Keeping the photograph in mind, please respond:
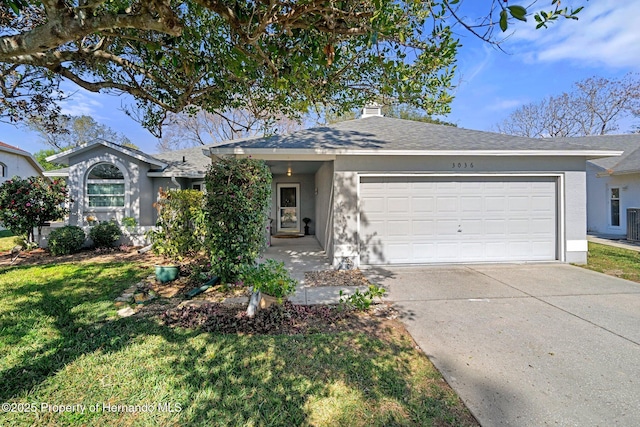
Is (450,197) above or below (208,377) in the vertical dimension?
above

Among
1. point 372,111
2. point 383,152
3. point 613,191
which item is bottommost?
point 613,191

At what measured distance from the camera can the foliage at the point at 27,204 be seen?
357 inches

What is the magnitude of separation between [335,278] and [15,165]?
898 inches

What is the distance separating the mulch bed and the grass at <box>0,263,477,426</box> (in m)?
2.33

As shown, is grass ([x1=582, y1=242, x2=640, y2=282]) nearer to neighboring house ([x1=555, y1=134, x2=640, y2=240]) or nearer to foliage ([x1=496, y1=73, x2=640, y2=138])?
neighboring house ([x1=555, y1=134, x2=640, y2=240])

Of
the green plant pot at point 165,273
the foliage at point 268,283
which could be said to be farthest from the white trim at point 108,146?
the foliage at point 268,283

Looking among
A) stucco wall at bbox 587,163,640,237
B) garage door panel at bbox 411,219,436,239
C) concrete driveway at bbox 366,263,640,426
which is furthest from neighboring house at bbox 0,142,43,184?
stucco wall at bbox 587,163,640,237

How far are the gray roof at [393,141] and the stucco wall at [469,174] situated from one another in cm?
30

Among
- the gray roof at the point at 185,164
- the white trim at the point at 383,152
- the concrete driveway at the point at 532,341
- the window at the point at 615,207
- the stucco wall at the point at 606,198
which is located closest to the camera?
the concrete driveway at the point at 532,341

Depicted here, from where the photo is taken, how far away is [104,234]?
10.1m

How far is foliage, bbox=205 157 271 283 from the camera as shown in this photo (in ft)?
18.0

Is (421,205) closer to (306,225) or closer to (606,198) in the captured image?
(306,225)

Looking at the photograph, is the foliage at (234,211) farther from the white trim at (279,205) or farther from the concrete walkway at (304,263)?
the white trim at (279,205)

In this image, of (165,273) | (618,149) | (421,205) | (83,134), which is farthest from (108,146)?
(83,134)
